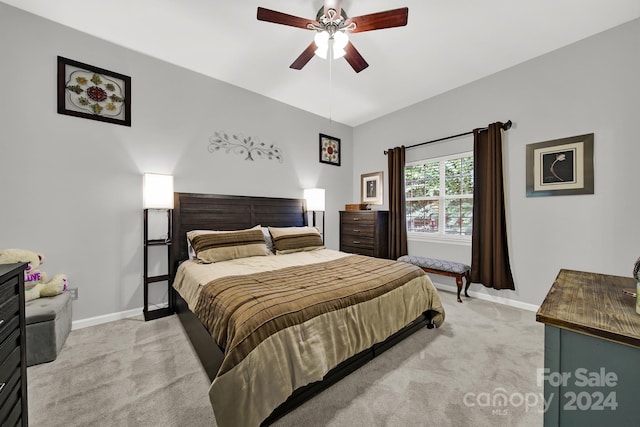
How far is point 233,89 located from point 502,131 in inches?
141

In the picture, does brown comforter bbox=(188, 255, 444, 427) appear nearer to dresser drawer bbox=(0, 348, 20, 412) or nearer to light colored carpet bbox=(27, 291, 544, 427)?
light colored carpet bbox=(27, 291, 544, 427)

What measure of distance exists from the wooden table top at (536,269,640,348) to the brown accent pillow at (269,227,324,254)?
243cm

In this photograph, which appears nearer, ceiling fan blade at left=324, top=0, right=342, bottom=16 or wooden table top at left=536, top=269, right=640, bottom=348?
wooden table top at left=536, top=269, right=640, bottom=348

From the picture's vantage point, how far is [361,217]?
4293 mm

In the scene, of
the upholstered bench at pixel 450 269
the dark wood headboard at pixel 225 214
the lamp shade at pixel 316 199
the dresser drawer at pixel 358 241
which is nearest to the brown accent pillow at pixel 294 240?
the dark wood headboard at pixel 225 214

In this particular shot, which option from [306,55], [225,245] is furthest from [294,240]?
[306,55]

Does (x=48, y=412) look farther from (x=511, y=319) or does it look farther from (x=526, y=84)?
(x=526, y=84)

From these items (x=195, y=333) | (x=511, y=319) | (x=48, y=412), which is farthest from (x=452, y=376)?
(x=48, y=412)

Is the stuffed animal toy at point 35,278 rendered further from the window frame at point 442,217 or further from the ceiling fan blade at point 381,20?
the window frame at point 442,217

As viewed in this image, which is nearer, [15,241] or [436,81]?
[15,241]

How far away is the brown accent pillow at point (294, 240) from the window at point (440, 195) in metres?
1.77

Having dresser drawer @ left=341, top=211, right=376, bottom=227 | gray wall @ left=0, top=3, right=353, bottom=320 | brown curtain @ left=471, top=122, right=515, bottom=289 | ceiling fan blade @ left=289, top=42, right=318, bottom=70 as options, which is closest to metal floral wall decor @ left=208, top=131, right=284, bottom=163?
gray wall @ left=0, top=3, right=353, bottom=320

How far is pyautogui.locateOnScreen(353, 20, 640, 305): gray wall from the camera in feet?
7.72

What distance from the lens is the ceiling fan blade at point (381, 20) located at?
1.76 meters
